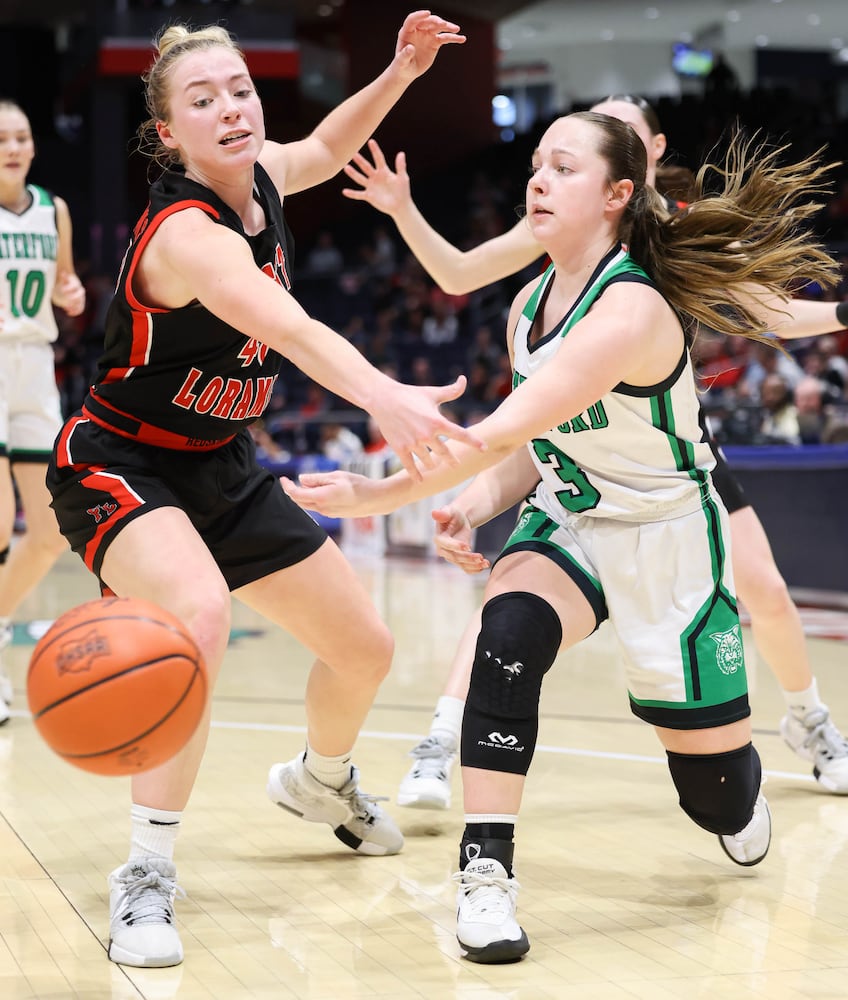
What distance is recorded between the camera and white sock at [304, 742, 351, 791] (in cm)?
355

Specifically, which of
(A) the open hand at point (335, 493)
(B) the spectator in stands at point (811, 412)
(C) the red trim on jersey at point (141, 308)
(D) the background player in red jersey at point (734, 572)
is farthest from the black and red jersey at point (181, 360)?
(B) the spectator in stands at point (811, 412)

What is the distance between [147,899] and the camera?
9.48ft

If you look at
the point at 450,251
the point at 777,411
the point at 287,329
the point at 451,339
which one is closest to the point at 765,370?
the point at 777,411

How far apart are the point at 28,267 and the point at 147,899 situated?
3.21 m

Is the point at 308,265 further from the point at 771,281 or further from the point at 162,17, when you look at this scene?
the point at 771,281

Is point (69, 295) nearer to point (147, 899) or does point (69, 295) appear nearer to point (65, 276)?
point (65, 276)

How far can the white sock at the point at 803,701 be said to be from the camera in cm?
420

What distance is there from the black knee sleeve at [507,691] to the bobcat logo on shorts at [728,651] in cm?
40

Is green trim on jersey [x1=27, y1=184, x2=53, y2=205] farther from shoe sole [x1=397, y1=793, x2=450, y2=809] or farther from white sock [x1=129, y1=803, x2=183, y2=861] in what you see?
white sock [x1=129, y1=803, x2=183, y2=861]

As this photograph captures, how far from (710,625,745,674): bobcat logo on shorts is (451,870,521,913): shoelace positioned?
2.30ft

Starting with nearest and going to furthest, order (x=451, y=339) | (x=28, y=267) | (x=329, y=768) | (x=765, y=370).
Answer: (x=329, y=768) → (x=28, y=267) → (x=765, y=370) → (x=451, y=339)

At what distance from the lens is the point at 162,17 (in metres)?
18.9

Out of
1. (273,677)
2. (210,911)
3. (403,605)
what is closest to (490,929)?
(210,911)

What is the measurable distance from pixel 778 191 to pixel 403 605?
18.0 ft
